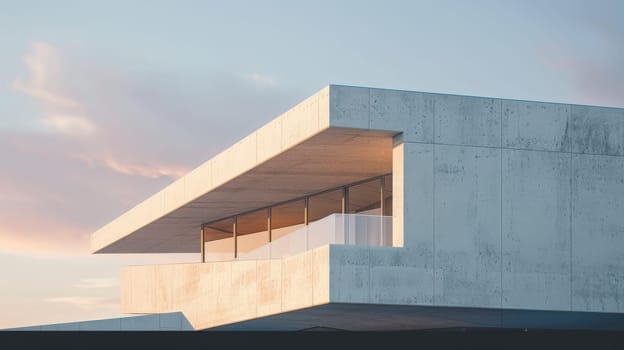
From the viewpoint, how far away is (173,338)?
27.9 metres

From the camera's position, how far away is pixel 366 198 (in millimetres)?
30594

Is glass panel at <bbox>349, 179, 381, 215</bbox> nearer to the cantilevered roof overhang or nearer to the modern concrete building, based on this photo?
the cantilevered roof overhang

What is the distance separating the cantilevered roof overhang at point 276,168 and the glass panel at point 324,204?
417 mm

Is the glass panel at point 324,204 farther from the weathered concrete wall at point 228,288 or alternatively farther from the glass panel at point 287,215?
the weathered concrete wall at point 228,288

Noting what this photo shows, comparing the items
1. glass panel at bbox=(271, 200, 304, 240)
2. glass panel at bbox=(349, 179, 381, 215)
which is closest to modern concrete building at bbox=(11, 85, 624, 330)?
glass panel at bbox=(349, 179, 381, 215)

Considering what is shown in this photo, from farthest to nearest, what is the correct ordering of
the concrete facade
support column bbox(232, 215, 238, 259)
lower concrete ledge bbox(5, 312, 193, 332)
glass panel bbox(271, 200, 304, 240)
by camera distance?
lower concrete ledge bbox(5, 312, 193, 332) → support column bbox(232, 215, 238, 259) → glass panel bbox(271, 200, 304, 240) → the concrete facade

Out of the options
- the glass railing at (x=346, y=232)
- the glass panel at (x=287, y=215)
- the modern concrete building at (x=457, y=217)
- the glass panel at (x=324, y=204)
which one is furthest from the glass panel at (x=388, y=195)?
the glass panel at (x=287, y=215)

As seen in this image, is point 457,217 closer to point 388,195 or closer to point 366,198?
point 388,195

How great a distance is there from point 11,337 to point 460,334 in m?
10.6

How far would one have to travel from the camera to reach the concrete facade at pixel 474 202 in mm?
24281

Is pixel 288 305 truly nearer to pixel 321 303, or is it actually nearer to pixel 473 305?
pixel 321 303

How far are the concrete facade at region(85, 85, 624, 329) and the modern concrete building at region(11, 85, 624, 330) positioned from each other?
23mm

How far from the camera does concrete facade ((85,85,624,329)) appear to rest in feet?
79.7

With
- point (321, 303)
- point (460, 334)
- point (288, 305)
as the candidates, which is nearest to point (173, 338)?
point (288, 305)
